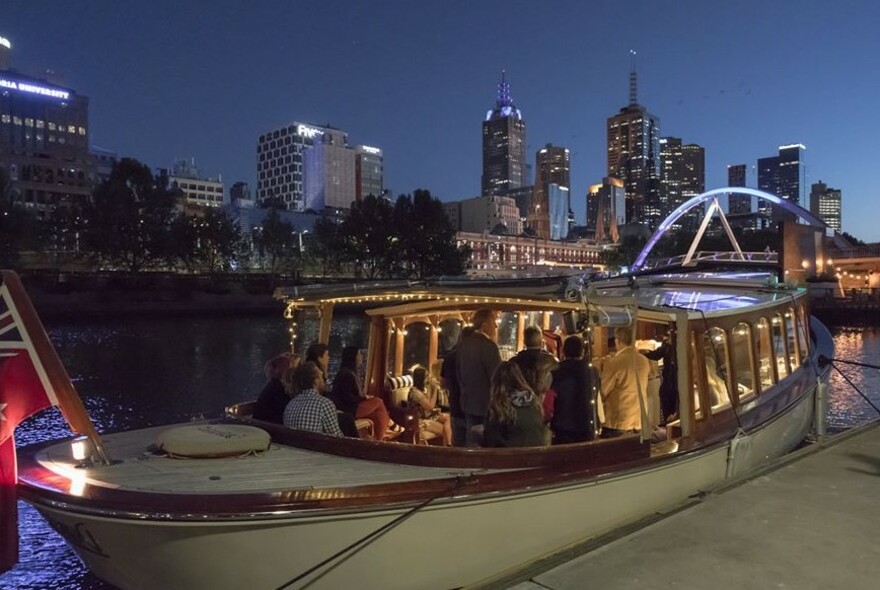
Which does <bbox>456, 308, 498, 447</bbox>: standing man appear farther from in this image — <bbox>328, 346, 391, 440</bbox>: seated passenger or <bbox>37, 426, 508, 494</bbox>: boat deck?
<bbox>37, 426, 508, 494</bbox>: boat deck

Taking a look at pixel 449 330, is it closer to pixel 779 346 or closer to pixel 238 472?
pixel 238 472

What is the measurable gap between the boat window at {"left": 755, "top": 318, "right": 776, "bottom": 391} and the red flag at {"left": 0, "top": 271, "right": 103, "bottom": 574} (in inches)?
335

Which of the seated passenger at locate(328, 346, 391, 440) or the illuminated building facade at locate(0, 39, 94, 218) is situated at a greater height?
the illuminated building facade at locate(0, 39, 94, 218)

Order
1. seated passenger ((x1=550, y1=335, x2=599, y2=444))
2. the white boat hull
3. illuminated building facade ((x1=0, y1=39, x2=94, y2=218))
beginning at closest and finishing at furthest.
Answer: the white boat hull
seated passenger ((x1=550, y1=335, x2=599, y2=444))
illuminated building facade ((x1=0, y1=39, x2=94, y2=218))

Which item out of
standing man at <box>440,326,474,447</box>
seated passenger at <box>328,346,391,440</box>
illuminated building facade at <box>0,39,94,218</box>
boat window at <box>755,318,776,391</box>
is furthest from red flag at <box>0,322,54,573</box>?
illuminated building facade at <box>0,39,94,218</box>

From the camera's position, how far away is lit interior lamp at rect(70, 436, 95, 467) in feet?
19.0

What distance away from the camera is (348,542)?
5152mm

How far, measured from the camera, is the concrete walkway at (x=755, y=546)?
551 cm

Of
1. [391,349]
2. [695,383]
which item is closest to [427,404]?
[391,349]

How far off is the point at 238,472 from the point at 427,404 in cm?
388

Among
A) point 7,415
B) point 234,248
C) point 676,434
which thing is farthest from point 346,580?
point 234,248

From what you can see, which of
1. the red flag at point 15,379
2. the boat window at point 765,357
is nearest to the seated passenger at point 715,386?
the boat window at point 765,357

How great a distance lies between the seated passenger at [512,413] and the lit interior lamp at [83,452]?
3.33 metres

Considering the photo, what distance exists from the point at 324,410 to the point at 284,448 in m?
0.49
